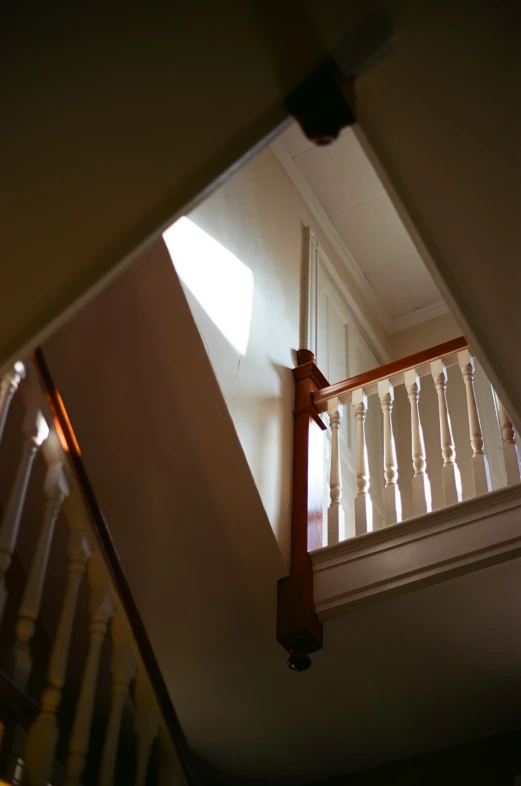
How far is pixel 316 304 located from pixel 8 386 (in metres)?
2.77

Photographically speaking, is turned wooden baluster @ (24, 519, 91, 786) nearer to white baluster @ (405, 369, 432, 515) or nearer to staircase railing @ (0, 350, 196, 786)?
staircase railing @ (0, 350, 196, 786)

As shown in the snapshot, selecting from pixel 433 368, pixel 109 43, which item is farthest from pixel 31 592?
pixel 433 368

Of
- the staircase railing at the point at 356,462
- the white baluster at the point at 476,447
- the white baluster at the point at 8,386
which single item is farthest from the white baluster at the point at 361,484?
the white baluster at the point at 8,386

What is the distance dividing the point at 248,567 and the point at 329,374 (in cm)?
167

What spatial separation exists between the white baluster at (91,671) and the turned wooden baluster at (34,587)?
0.19 metres

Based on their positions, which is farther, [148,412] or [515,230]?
[148,412]

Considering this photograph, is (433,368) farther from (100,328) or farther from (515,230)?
(515,230)

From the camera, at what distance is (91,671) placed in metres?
2.35

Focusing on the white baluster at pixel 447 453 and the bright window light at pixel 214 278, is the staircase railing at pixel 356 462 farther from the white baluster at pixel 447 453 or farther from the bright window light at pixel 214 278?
the bright window light at pixel 214 278

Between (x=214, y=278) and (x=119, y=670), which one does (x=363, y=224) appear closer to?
(x=214, y=278)

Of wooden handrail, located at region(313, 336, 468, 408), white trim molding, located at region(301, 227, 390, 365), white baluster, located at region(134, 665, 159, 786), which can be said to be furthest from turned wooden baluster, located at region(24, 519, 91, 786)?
white trim molding, located at region(301, 227, 390, 365)

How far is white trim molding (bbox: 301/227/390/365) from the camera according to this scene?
4570 mm

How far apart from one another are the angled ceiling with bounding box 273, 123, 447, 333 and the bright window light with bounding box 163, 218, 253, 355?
157 cm

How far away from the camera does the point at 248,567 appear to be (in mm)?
3367
